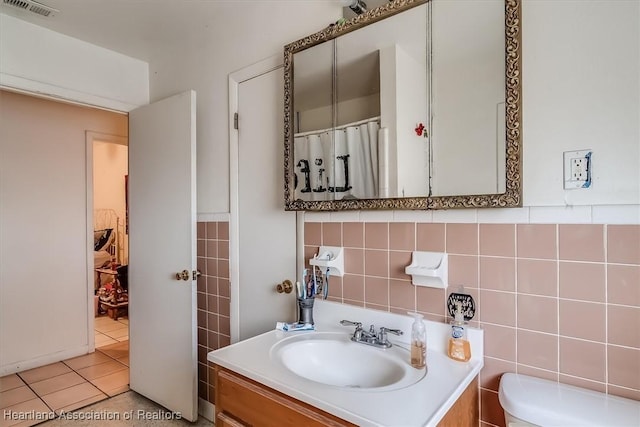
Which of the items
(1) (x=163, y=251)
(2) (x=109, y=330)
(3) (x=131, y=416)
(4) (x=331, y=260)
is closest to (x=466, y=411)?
(4) (x=331, y=260)

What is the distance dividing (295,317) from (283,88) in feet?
3.60

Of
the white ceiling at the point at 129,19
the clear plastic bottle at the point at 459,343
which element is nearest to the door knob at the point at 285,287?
the clear plastic bottle at the point at 459,343

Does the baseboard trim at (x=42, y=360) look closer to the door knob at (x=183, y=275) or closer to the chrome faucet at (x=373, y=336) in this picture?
Result: the door knob at (x=183, y=275)

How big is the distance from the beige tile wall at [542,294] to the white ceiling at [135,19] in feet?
4.39

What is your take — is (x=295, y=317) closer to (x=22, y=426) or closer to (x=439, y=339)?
(x=439, y=339)

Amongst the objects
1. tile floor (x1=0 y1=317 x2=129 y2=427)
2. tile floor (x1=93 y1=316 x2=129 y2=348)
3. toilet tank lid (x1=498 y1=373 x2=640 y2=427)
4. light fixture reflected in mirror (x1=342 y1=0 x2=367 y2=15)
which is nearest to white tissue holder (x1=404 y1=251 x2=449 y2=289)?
toilet tank lid (x1=498 y1=373 x2=640 y2=427)

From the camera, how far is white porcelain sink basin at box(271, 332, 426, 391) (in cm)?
118

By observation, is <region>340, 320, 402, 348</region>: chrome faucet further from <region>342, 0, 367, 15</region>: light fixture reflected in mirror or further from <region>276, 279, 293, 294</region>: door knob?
<region>342, 0, 367, 15</region>: light fixture reflected in mirror

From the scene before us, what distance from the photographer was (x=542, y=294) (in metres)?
1.06

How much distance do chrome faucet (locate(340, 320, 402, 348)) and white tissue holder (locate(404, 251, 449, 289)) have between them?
20 centimetres

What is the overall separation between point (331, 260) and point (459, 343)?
0.58 m

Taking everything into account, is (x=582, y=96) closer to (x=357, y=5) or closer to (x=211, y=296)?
(x=357, y=5)

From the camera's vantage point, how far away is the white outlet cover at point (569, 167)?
99 cm

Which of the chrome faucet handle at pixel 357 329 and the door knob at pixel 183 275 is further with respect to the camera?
the door knob at pixel 183 275
